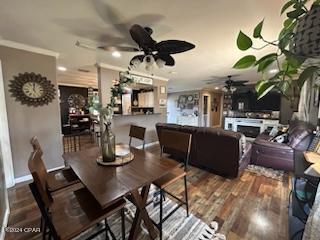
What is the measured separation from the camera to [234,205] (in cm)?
200

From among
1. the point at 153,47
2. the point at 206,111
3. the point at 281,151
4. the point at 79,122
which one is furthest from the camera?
the point at 206,111

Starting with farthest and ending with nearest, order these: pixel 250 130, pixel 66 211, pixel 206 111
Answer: pixel 206 111, pixel 250 130, pixel 66 211

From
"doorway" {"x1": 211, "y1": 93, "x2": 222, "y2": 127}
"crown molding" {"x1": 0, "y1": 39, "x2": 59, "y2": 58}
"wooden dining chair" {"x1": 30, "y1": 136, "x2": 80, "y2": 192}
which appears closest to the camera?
"wooden dining chair" {"x1": 30, "y1": 136, "x2": 80, "y2": 192}

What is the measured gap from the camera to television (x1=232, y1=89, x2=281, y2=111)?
5.77 metres

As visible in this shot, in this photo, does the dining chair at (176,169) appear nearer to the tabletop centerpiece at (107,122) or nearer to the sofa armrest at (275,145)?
the tabletop centerpiece at (107,122)

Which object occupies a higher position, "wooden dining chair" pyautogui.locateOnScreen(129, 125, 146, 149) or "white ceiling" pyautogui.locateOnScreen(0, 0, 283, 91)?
"white ceiling" pyautogui.locateOnScreen(0, 0, 283, 91)

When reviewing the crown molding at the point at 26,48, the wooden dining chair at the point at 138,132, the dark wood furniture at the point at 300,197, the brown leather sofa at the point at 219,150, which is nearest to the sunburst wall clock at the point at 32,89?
the crown molding at the point at 26,48

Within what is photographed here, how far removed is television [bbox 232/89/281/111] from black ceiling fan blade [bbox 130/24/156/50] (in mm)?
5411

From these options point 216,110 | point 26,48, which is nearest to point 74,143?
point 26,48

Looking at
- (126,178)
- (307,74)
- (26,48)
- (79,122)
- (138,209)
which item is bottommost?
(138,209)

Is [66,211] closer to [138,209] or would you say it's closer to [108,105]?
[138,209]

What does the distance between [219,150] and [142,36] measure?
211 cm

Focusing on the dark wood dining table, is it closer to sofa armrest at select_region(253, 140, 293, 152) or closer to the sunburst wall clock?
the sunburst wall clock

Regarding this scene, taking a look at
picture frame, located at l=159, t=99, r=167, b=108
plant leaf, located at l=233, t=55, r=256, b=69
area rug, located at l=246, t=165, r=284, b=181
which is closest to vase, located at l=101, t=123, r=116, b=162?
plant leaf, located at l=233, t=55, r=256, b=69
